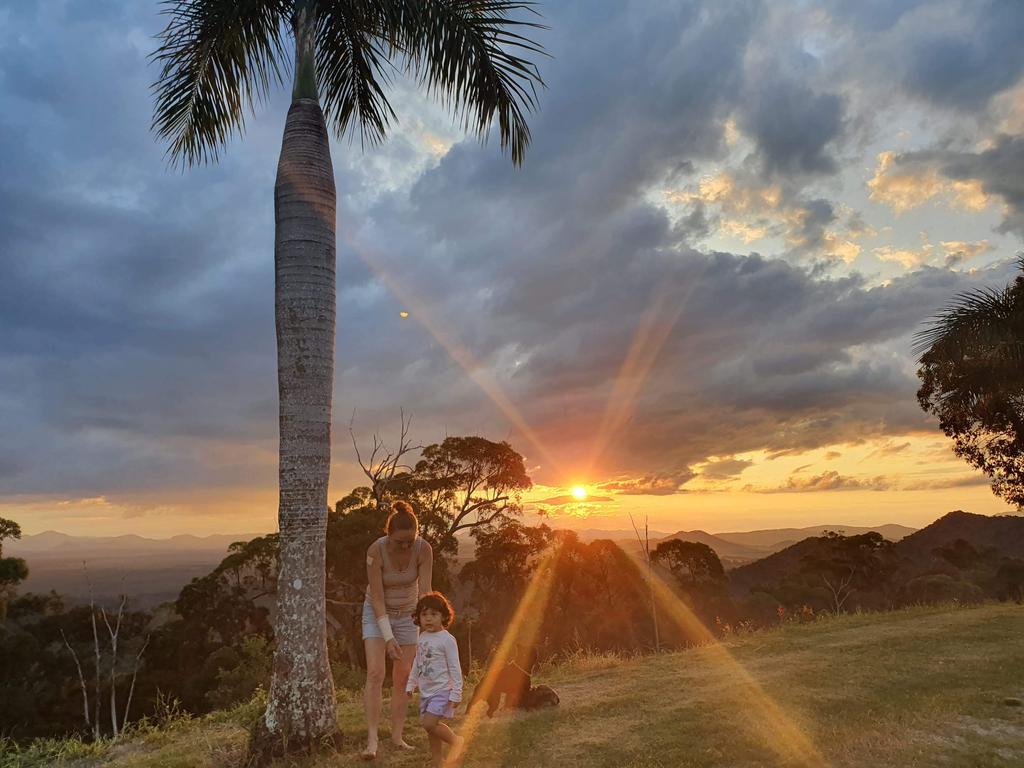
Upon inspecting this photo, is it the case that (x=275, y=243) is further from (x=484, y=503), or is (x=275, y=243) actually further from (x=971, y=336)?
(x=484, y=503)

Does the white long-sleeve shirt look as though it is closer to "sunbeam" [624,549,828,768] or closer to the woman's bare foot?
the woman's bare foot

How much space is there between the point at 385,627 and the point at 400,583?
389 millimetres

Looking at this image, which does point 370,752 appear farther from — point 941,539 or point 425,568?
point 941,539

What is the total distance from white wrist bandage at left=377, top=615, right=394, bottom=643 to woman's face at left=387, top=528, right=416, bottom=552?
60 centimetres

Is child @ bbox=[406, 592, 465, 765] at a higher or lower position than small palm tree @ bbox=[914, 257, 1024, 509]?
lower

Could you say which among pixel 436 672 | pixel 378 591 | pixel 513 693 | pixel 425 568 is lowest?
pixel 513 693

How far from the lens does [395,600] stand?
5828mm

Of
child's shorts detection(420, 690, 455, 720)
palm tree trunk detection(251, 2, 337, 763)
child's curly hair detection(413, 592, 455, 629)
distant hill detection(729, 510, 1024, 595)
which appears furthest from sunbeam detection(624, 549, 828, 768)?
distant hill detection(729, 510, 1024, 595)

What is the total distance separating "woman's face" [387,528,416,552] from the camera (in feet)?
18.5

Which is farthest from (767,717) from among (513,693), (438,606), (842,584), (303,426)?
(842,584)

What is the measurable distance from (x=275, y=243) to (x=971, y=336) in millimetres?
17197

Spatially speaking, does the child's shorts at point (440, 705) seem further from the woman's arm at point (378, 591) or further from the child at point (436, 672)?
the woman's arm at point (378, 591)

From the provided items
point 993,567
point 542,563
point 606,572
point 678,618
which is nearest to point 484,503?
point 542,563

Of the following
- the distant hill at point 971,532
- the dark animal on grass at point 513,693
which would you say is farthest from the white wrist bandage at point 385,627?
the distant hill at point 971,532
